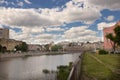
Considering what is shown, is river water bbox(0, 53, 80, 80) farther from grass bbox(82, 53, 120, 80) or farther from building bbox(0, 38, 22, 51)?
building bbox(0, 38, 22, 51)

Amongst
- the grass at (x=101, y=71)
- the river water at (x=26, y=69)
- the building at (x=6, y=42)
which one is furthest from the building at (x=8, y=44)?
the grass at (x=101, y=71)

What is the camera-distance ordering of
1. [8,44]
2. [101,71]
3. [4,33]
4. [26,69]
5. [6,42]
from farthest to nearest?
[4,33] < [8,44] < [6,42] < [26,69] < [101,71]

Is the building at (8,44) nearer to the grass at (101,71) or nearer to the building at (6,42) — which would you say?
the building at (6,42)

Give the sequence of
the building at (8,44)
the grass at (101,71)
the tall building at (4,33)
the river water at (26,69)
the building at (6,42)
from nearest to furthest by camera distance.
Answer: the grass at (101,71)
the river water at (26,69)
the building at (8,44)
the building at (6,42)
the tall building at (4,33)

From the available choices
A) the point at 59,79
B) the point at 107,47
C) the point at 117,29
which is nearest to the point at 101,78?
the point at 59,79

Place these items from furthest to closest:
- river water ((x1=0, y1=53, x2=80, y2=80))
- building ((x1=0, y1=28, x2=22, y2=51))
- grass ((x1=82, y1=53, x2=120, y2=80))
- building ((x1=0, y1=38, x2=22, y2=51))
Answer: building ((x1=0, y1=28, x2=22, y2=51))
building ((x1=0, y1=38, x2=22, y2=51))
river water ((x1=0, y1=53, x2=80, y2=80))
grass ((x1=82, y1=53, x2=120, y2=80))

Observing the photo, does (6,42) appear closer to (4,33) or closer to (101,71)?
(4,33)

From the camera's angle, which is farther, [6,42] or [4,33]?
[4,33]

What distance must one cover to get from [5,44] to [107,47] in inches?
2646

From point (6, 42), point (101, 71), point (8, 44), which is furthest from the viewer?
point (8, 44)

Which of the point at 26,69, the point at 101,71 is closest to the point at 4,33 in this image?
the point at 26,69

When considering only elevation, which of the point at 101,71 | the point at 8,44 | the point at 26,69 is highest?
the point at 8,44

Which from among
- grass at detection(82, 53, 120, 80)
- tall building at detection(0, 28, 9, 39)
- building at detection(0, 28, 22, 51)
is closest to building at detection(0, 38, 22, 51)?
building at detection(0, 28, 22, 51)

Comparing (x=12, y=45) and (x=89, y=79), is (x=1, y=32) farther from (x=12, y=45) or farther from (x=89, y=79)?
(x=89, y=79)
